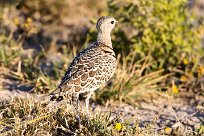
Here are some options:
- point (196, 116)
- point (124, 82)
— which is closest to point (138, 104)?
point (124, 82)

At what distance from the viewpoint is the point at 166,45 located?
8773 mm

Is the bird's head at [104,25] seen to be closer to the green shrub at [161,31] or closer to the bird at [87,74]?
the bird at [87,74]

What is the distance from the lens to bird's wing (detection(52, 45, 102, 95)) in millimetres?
5953

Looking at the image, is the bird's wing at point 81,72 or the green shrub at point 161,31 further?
the green shrub at point 161,31

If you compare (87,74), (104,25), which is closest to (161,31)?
(104,25)

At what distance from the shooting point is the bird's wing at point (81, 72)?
595 cm

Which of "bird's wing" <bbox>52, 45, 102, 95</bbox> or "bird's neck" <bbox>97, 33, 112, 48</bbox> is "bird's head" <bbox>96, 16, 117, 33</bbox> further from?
"bird's wing" <bbox>52, 45, 102, 95</bbox>

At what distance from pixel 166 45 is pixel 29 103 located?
3350 millimetres

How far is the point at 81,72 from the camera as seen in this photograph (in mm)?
6055

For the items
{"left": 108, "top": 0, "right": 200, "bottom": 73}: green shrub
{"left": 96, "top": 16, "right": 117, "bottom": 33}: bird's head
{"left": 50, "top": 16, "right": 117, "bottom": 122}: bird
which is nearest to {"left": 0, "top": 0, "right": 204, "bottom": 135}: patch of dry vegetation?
{"left": 108, "top": 0, "right": 200, "bottom": 73}: green shrub

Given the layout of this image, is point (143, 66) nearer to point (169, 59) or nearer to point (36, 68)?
point (169, 59)

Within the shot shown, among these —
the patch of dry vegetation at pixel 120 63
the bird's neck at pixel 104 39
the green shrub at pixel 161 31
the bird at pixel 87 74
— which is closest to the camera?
the bird at pixel 87 74

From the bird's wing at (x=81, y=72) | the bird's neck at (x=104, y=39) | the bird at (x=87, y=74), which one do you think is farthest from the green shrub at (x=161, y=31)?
the bird's wing at (x=81, y=72)

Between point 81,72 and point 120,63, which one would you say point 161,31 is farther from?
point 81,72
